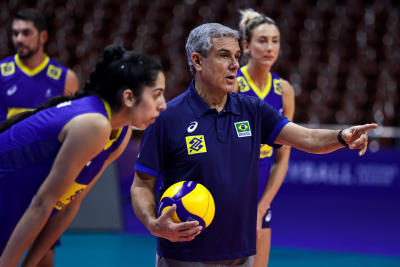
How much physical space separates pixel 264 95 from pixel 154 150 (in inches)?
56.8

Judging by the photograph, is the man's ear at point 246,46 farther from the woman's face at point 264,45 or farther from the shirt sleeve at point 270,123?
the shirt sleeve at point 270,123

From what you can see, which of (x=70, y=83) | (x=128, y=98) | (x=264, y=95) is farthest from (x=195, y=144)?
(x=70, y=83)

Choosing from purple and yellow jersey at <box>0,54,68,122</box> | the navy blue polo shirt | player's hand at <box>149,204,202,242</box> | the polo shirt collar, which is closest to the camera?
player's hand at <box>149,204,202,242</box>

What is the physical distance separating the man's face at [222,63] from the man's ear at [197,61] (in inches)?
1.2

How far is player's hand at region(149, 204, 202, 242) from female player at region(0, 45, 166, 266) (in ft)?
1.31

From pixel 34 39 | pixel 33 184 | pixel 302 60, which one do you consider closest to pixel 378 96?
pixel 302 60

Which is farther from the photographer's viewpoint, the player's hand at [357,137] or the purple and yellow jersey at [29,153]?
the player's hand at [357,137]

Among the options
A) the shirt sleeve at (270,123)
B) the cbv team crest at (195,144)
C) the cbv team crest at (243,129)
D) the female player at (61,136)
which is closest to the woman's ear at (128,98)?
the female player at (61,136)

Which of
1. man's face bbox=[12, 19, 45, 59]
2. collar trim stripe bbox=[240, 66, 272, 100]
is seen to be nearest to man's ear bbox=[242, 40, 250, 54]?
collar trim stripe bbox=[240, 66, 272, 100]

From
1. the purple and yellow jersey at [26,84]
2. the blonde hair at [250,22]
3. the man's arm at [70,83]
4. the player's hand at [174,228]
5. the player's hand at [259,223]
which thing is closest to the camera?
the player's hand at [174,228]

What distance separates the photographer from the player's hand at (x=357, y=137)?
2.06m

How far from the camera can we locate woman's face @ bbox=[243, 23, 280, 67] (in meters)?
3.35

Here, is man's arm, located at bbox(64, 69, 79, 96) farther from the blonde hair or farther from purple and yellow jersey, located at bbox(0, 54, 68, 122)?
the blonde hair

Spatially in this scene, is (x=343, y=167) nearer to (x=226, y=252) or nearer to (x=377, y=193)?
(x=377, y=193)
